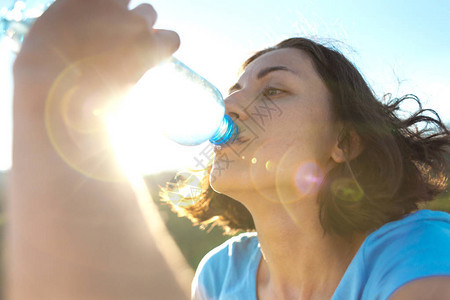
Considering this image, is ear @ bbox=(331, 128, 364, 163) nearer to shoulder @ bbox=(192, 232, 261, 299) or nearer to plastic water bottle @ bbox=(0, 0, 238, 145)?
plastic water bottle @ bbox=(0, 0, 238, 145)

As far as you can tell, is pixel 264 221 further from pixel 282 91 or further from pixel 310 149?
pixel 282 91

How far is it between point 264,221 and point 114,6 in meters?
1.79

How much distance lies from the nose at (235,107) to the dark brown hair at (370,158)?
0.52 meters

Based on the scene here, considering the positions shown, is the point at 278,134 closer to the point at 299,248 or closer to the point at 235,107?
the point at 235,107

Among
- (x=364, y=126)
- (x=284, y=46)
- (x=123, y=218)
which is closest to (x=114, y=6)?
(x=123, y=218)

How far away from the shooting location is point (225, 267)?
252cm

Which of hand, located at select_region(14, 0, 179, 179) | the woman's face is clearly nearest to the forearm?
hand, located at select_region(14, 0, 179, 179)

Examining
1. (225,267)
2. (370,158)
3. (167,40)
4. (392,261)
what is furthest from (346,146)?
(167,40)

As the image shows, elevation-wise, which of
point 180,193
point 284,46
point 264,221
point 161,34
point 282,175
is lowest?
point 180,193

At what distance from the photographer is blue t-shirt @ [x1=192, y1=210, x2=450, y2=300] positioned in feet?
4.85

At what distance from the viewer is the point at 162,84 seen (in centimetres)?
215

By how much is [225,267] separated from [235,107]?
1.09 meters

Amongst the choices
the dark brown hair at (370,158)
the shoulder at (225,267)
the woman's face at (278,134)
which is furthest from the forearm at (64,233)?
the shoulder at (225,267)

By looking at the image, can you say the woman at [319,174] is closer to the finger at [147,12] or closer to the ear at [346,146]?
the ear at [346,146]
